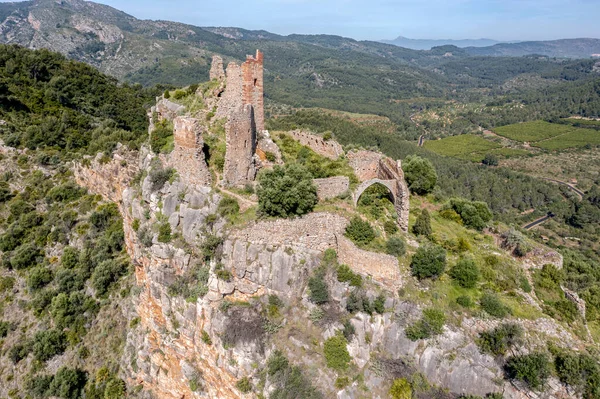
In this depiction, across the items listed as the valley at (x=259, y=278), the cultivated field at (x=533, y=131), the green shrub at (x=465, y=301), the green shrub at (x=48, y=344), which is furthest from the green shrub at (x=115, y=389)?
the cultivated field at (x=533, y=131)

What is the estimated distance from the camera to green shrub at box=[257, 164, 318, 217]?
1952cm

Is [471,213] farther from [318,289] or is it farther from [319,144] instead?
[318,289]

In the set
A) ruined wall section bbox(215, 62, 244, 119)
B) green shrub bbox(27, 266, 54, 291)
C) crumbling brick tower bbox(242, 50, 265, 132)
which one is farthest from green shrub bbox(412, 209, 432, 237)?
green shrub bbox(27, 266, 54, 291)

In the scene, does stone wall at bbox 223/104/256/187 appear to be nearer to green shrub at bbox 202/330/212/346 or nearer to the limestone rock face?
green shrub at bbox 202/330/212/346

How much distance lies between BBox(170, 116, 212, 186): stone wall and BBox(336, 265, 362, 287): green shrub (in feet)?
33.0

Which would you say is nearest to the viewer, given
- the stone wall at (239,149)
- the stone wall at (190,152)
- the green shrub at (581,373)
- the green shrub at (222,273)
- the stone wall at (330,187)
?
the green shrub at (581,373)

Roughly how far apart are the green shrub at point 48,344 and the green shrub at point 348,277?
24.6 metres

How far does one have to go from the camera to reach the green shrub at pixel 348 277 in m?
18.8

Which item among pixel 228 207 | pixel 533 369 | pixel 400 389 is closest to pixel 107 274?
pixel 228 207

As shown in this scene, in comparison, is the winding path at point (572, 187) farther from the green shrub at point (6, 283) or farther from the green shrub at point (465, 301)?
the green shrub at point (6, 283)

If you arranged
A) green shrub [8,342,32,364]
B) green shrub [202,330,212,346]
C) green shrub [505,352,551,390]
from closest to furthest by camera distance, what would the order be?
1. green shrub [505,352,551,390]
2. green shrub [202,330,212,346]
3. green shrub [8,342,32,364]

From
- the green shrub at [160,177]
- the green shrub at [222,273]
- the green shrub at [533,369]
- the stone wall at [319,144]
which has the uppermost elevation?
the stone wall at [319,144]

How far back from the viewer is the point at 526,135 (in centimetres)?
14762

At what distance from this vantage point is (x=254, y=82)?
85.6ft
